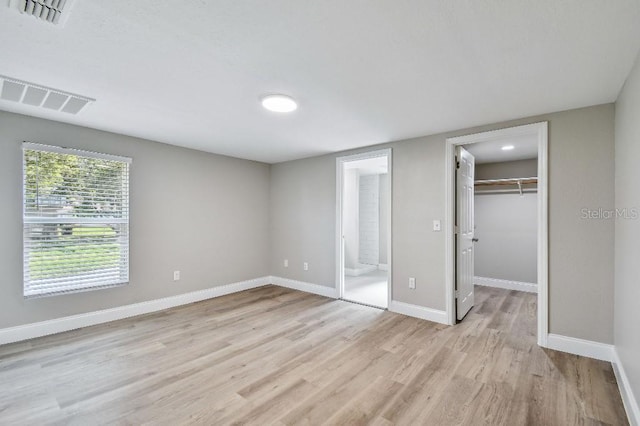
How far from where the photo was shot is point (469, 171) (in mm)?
3998

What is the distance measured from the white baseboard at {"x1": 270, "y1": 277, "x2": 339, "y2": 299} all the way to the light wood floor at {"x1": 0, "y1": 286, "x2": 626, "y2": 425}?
3.41 ft

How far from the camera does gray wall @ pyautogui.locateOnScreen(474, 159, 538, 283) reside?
16.7ft

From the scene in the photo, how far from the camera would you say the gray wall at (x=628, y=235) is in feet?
6.01

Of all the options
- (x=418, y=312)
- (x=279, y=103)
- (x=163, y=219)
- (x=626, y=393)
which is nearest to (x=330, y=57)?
(x=279, y=103)

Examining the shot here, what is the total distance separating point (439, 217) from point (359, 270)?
10.8ft

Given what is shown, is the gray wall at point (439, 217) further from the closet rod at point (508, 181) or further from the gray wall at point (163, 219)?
the closet rod at point (508, 181)

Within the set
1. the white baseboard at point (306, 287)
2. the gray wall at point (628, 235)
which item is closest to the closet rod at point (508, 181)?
the gray wall at point (628, 235)

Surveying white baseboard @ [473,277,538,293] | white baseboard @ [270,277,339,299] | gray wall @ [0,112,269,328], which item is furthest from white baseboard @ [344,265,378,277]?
white baseboard @ [473,277,538,293]

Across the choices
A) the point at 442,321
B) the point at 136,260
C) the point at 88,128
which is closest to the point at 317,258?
the point at 442,321

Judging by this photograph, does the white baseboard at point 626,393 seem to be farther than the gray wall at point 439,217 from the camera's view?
No

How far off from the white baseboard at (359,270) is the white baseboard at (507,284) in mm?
2200

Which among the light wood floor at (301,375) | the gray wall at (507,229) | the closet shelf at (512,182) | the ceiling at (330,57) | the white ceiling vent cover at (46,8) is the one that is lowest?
the light wood floor at (301,375)

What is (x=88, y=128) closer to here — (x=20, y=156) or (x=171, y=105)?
(x=20, y=156)

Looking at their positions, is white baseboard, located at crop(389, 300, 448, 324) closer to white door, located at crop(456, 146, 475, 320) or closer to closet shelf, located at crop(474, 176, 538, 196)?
white door, located at crop(456, 146, 475, 320)
